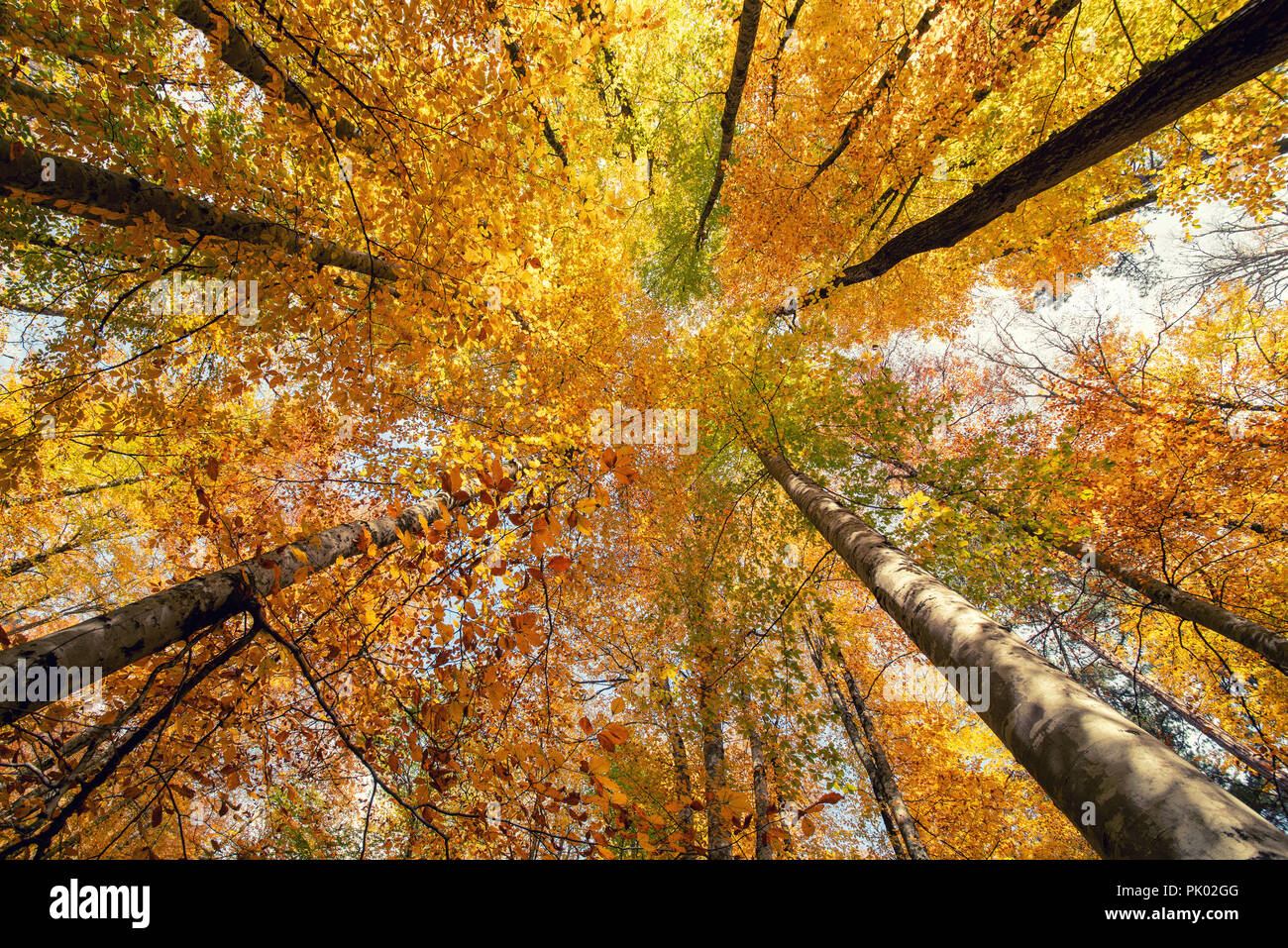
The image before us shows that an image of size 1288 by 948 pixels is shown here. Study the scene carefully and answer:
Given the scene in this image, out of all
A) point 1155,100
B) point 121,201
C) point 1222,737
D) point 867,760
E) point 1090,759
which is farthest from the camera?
point 867,760

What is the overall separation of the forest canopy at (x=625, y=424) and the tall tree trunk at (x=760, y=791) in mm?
89

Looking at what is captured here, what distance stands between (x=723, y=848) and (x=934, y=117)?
10.6 m

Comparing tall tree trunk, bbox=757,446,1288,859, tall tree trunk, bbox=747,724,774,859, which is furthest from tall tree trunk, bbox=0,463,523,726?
tall tree trunk, bbox=747,724,774,859

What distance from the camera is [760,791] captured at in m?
7.18

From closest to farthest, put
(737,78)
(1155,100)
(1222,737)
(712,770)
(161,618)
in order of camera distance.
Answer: (161,618) → (1155,100) → (737,78) → (712,770) → (1222,737)

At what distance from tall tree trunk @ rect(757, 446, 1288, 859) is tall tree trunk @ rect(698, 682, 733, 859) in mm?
3828

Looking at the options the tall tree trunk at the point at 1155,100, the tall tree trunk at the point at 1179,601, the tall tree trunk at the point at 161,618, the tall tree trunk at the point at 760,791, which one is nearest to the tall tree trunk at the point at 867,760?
the tall tree trunk at the point at 760,791

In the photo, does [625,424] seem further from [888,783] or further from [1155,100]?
[888,783]

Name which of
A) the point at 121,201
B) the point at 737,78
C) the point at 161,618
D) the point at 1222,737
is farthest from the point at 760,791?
the point at 737,78

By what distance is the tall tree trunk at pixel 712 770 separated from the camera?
17.4 feet

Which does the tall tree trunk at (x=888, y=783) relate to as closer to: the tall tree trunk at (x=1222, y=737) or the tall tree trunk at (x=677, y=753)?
the tall tree trunk at (x=677, y=753)

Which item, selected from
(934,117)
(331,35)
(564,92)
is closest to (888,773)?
(934,117)

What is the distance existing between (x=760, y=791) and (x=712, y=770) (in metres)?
0.95

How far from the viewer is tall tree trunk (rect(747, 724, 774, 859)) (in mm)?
6301
